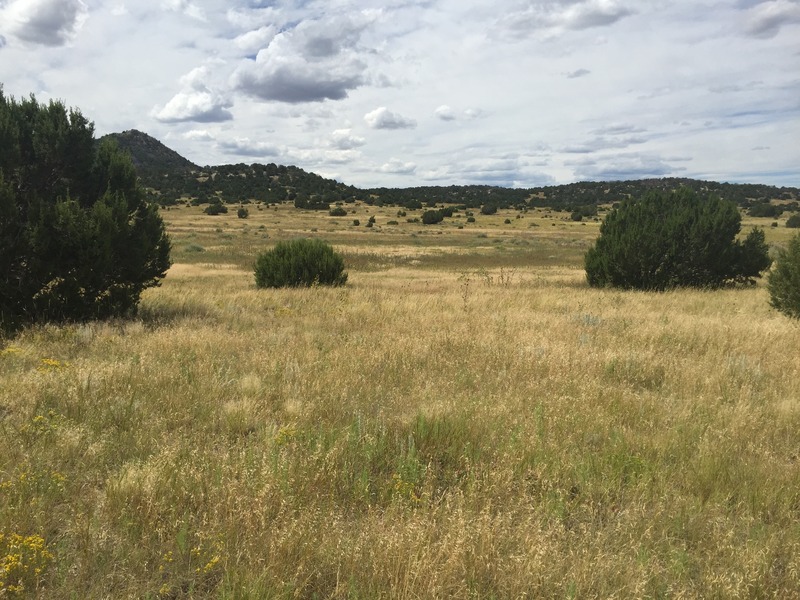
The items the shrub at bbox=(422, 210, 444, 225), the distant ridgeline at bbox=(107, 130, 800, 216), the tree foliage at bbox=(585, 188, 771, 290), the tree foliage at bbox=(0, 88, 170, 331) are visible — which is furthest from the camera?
the distant ridgeline at bbox=(107, 130, 800, 216)

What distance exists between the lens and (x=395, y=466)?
4094 millimetres

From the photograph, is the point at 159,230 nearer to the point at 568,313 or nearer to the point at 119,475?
the point at 119,475

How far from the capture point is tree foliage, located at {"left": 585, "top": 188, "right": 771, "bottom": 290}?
20.2 metres

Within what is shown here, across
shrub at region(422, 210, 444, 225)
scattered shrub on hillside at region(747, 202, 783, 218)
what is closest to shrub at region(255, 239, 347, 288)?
shrub at region(422, 210, 444, 225)

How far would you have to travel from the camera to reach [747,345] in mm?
8211

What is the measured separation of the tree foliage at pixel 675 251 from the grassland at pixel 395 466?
12321mm

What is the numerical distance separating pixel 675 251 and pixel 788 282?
8.25 metres

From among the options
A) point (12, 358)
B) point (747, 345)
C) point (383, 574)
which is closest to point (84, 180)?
point (12, 358)

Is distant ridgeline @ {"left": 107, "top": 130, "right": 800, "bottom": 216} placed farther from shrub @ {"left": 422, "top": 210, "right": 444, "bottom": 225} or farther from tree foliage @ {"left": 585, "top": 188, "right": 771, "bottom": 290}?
tree foliage @ {"left": 585, "top": 188, "right": 771, "bottom": 290}

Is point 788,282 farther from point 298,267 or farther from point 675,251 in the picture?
point 298,267

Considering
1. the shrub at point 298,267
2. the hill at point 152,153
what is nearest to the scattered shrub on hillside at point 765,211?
the shrub at point 298,267

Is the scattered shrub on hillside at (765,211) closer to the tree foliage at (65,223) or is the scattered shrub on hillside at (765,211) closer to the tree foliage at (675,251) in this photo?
the tree foliage at (675,251)

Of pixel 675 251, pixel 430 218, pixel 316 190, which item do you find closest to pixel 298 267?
pixel 675 251

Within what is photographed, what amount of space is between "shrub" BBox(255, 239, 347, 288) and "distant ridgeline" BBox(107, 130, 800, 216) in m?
79.4
